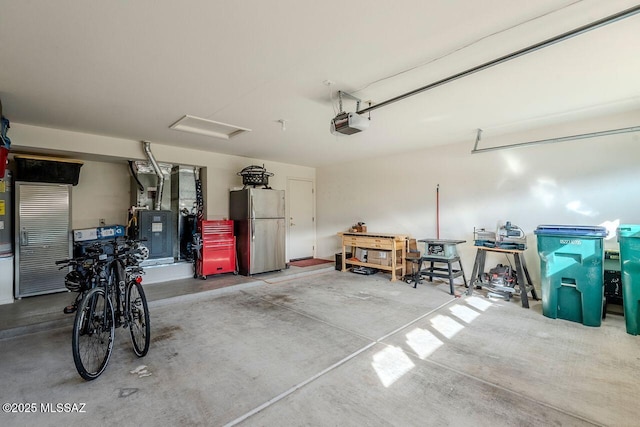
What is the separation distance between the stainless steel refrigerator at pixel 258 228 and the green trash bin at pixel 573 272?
4.39 meters

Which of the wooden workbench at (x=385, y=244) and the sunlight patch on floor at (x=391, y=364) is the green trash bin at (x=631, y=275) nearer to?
the sunlight patch on floor at (x=391, y=364)

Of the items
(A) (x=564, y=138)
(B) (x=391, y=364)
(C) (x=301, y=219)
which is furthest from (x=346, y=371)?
(C) (x=301, y=219)

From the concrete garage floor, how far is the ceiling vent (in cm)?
261

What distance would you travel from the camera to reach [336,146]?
17.5 ft

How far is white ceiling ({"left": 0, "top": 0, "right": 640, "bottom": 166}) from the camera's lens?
5.95ft

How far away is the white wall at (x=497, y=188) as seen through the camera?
12.2ft

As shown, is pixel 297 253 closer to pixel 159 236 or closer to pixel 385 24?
pixel 159 236

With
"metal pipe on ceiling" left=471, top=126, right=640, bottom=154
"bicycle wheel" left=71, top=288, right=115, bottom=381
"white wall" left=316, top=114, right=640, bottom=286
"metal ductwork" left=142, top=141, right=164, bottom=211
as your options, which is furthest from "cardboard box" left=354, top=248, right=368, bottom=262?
"bicycle wheel" left=71, top=288, right=115, bottom=381

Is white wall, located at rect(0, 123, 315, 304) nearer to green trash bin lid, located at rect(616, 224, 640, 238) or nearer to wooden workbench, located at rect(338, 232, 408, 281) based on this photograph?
wooden workbench, located at rect(338, 232, 408, 281)

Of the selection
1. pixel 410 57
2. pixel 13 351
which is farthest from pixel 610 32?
pixel 13 351

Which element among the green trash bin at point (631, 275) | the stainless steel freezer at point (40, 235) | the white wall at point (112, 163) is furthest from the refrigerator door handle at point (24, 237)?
the green trash bin at point (631, 275)

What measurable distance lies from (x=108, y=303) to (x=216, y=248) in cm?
301

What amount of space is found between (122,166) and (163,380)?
16.8ft

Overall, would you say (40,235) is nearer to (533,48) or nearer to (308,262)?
(308,262)
